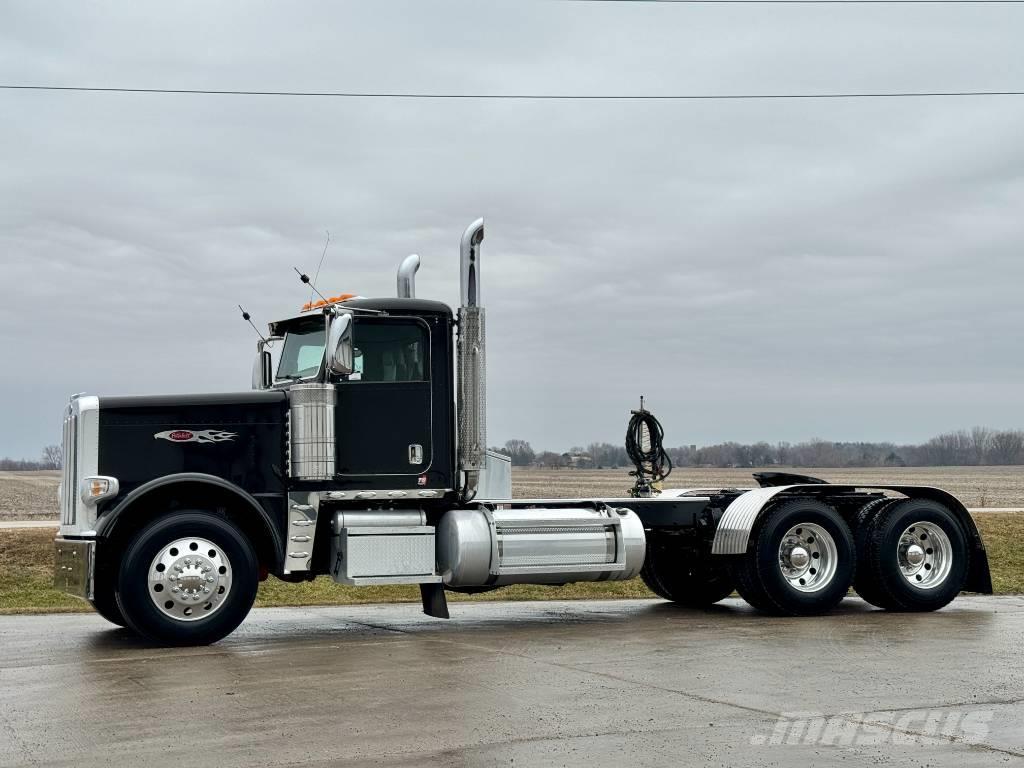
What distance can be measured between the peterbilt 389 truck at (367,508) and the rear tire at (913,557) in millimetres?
24

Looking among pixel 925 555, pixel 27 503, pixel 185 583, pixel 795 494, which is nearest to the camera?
pixel 185 583

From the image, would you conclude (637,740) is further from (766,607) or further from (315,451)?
(766,607)

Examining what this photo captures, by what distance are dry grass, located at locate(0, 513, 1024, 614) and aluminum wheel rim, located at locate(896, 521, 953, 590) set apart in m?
3.47

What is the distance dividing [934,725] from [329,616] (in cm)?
794

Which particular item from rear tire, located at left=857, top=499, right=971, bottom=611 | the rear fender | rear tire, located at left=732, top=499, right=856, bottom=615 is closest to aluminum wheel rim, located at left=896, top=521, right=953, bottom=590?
rear tire, located at left=857, top=499, right=971, bottom=611

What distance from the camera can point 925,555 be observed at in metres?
14.2

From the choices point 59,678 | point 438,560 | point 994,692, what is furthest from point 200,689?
point 994,692

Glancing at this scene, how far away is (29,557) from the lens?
66.5 feet

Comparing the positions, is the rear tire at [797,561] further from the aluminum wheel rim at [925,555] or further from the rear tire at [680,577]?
the rear tire at [680,577]

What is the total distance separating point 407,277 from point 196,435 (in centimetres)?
283

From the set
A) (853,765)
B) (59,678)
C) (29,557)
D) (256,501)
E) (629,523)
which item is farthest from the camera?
(29,557)

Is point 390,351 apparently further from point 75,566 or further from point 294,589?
point 294,589

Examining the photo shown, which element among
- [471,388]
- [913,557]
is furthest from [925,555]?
[471,388]

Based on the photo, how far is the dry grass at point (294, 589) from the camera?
1644 centimetres
